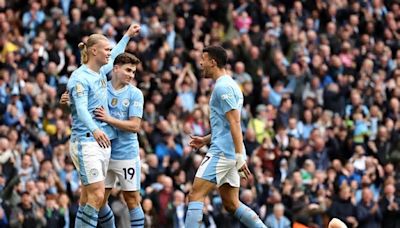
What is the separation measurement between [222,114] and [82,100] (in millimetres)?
1748

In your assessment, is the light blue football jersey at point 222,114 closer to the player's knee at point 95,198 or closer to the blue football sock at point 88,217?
the player's knee at point 95,198

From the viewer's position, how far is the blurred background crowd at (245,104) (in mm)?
24062

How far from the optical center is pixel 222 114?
52.3ft

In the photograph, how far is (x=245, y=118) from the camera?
28266 millimetres

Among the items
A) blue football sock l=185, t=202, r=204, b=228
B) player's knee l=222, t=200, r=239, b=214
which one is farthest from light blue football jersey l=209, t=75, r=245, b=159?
blue football sock l=185, t=202, r=204, b=228

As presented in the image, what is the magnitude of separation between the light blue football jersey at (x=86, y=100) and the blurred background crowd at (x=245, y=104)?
270 inches

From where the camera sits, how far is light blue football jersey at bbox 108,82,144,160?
1614cm

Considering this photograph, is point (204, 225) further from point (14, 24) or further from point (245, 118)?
point (14, 24)

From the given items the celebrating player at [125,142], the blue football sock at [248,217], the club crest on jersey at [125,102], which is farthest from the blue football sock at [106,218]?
the blue football sock at [248,217]

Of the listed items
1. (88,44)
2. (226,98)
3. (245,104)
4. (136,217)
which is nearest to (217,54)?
(226,98)

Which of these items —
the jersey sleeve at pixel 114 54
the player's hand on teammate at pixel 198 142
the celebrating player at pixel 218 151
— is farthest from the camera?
the player's hand on teammate at pixel 198 142

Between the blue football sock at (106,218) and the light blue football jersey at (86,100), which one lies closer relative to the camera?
the light blue football jersey at (86,100)

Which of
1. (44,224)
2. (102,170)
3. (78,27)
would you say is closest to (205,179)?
(102,170)

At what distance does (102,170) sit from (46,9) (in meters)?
13.5
